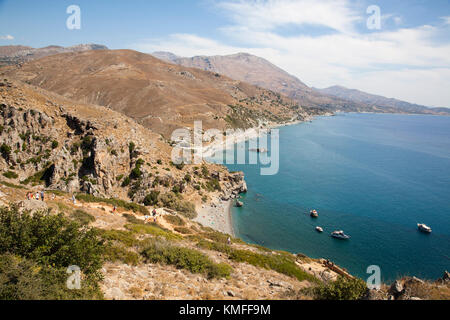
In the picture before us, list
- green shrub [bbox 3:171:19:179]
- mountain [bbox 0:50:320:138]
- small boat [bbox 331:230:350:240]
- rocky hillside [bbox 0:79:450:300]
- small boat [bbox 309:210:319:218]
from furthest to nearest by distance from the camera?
mountain [bbox 0:50:320:138], small boat [bbox 309:210:319:218], small boat [bbox 331:230:350:240], green shrub [bbox 3:171:19:179], rocky hillside [bbox 0:79:450:300]

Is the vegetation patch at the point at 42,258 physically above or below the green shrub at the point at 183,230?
above

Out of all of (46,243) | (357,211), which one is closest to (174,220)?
(46,243)

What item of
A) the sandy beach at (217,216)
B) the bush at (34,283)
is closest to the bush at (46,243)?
the bush at (34,283)

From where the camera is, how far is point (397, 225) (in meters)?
40.7

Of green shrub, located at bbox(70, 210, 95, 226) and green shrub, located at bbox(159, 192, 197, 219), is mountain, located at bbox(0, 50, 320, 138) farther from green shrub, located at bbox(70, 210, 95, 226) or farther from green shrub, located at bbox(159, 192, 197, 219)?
green shrub, located at bbox(70, 210, 95, 226)

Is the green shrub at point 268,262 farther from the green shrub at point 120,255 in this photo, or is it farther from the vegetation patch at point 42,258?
the vegetation patch at point 42,258

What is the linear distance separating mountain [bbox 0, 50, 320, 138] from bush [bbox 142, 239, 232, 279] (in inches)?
2849

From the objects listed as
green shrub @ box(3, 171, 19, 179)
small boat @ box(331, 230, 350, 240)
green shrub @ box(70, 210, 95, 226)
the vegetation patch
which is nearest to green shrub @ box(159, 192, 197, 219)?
green shrub @ box(3, 171, 19, 179)

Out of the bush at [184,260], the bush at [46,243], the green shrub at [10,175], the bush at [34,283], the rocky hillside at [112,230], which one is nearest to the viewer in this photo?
the bush at [34,283]

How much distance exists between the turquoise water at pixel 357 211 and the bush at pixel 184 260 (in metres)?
23.1

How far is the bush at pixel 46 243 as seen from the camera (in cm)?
887

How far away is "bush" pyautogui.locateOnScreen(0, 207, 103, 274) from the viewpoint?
8867mm

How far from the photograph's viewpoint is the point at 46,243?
365 inches

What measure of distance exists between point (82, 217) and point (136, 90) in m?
108
